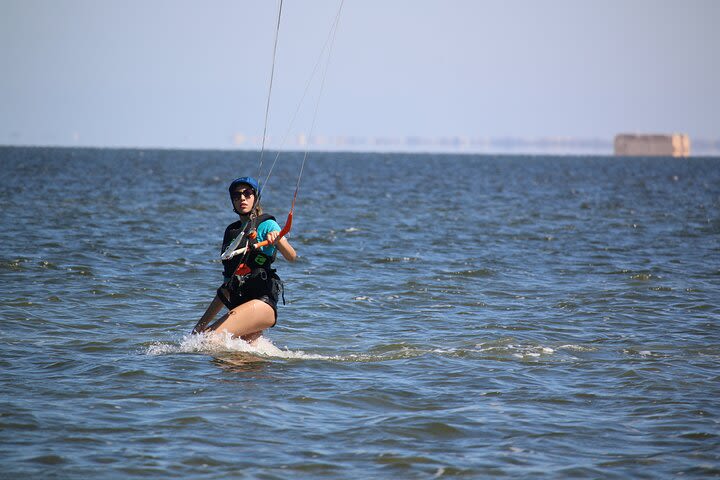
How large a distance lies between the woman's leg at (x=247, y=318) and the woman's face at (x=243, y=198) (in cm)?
94

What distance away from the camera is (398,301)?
15188 mm

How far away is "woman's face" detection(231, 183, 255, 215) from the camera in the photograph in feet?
30.4

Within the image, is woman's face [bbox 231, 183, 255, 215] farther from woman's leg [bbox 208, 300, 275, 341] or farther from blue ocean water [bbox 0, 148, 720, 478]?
blue ocean water [bbox 0, 148, 720, 478]

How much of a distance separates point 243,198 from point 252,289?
935mm

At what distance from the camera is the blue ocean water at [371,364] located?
23.6ft

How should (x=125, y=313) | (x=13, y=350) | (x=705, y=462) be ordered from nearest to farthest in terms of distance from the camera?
(x=705, y=462), (x=13, y=350), (x=125, y=313)

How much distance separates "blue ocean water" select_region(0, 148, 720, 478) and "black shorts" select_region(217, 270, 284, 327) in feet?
1.69

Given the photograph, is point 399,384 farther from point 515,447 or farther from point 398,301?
point 398,301

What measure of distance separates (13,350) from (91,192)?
34843mm

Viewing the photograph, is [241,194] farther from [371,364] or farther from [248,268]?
[371,364]

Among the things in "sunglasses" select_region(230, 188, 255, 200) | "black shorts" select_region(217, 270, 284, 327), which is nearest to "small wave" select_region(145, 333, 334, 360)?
"black shorts" select_region(217, 270, 284, 327)

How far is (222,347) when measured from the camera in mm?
10031

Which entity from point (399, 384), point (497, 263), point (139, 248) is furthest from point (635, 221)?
point (399, 384)

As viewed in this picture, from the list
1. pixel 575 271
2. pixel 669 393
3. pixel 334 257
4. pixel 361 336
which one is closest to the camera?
pixel 669 393
